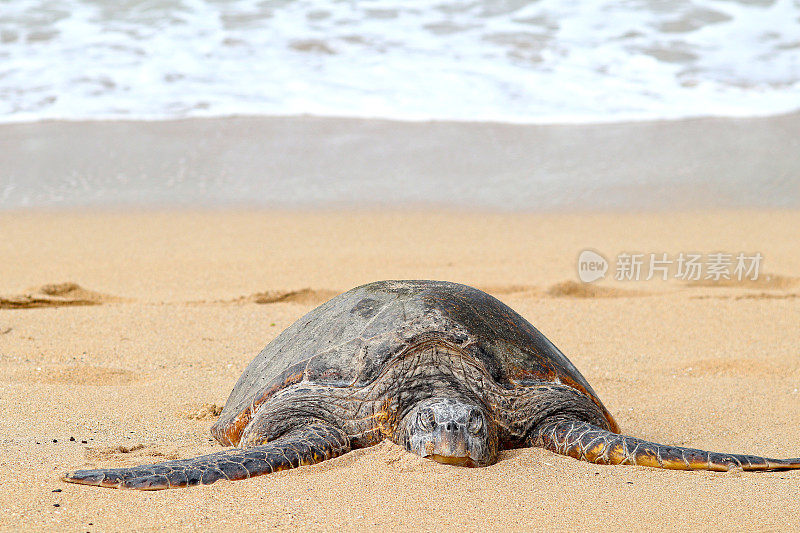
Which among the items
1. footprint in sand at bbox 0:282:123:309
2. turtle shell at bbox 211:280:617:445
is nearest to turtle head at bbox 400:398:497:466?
turtle shell at bbox 211:280:617:445

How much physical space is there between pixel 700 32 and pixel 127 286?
1178 centimetres

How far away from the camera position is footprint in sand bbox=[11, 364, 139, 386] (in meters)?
3.96

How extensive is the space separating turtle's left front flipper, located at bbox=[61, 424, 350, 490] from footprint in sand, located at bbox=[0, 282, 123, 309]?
3.71 meters

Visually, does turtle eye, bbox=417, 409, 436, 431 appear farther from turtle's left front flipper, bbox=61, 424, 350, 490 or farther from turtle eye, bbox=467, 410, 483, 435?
turtle's left front flipper, bbox=61, 424, 350, 490

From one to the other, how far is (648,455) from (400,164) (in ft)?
24.5

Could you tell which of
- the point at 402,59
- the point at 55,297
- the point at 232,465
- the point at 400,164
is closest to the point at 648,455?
the point at 232,465

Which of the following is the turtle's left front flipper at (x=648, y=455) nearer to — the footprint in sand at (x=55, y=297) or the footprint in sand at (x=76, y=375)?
the footprint in sand at (x=76, y=375)

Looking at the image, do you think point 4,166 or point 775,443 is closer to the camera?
point 775,443

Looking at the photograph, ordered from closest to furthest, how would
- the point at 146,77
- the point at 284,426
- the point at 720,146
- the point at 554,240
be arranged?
the point at 284,426 → the point at 554,240 → the point at 720,146 → the point at 146,77

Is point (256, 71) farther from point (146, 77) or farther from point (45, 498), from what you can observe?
point (45, 498)

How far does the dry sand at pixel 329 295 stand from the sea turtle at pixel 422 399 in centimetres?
7

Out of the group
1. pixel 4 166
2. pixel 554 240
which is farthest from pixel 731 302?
pixel 4 166

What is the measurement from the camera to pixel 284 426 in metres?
2.87

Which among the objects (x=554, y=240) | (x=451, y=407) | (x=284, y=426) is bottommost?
(x=554, y=240)
